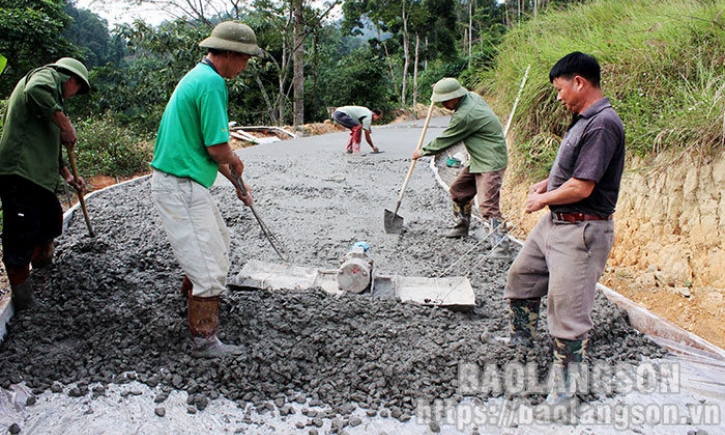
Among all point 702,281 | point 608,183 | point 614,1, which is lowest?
point 702,281

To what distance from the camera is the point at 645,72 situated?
4.70 metres

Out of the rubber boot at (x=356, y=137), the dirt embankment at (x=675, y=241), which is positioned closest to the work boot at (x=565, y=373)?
the dirt embankment at (x=675, y=241)

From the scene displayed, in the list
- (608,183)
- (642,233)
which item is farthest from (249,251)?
(642,233)

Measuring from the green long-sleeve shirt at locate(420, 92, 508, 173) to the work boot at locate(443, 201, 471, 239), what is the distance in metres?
0.41

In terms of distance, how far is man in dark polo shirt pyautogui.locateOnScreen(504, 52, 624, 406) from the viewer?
1958mm

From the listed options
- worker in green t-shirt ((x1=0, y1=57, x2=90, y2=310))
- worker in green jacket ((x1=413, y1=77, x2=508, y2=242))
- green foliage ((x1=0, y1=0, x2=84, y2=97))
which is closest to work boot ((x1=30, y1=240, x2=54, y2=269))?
worker in green t-shirt ((x1=0, y1=57, x2=90, y2=310))

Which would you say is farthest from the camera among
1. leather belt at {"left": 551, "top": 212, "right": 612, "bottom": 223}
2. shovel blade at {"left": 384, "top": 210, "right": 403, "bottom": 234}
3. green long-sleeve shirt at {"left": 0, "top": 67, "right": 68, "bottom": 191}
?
shovel blade at {"left": 384, "top": 210, "right": 403, "bottom": 234}

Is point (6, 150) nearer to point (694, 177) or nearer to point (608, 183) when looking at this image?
point (608, 183)

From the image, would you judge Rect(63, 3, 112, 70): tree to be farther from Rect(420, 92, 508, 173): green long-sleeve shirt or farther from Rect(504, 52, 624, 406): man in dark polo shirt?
Rect(504, 52, 624, 406): man in dark polo shirt

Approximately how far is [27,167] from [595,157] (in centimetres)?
283

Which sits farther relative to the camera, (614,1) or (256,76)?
(256,76)

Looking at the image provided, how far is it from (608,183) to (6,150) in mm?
2993

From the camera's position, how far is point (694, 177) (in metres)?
3.71

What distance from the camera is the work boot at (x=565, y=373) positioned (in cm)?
217
